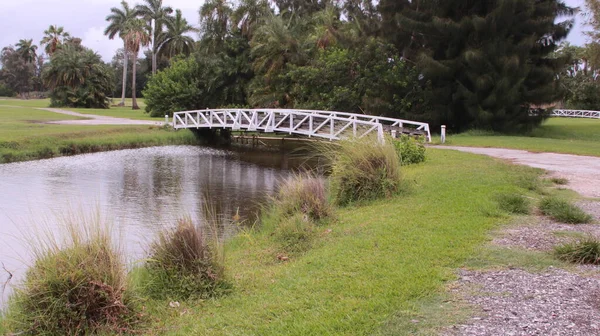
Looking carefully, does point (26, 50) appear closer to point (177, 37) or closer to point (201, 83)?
point (177, 37)

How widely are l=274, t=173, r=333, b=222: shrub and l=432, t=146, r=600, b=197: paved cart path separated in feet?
16.3

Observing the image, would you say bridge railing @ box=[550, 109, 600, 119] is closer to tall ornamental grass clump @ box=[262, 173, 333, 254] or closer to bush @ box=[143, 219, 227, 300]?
tall ornamental grass clump @ box=[262, 173, 333, 254]

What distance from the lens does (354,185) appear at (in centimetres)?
1086

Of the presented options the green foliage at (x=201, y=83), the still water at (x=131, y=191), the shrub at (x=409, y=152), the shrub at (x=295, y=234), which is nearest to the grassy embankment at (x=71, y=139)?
the still water at (x=131, y=191)

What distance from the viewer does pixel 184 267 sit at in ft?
20.0

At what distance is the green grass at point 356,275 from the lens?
474 cm

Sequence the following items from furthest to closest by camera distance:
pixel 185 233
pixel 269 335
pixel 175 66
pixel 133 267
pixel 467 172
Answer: pixel 175 66 → pixel 467 172 → pixel 133 267 → pixel 185 233 → pixel 269 335

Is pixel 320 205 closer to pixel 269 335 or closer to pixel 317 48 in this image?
pixel 269 335

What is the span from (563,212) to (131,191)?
11.9 m

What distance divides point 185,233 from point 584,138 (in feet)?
90.2

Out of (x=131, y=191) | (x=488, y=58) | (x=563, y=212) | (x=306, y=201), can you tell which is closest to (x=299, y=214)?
(x=306, y=201)

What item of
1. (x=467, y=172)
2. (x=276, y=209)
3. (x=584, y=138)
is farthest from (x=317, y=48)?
(x=276, y=209)

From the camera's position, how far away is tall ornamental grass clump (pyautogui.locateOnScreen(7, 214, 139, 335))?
4961 mm

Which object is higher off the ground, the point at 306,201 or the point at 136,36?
the point at 136,36
